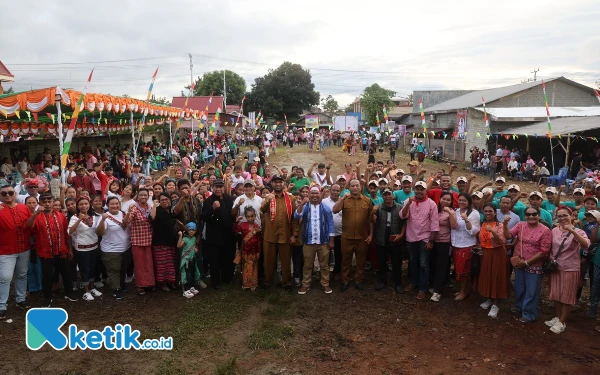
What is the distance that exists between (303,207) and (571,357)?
11.5 ft

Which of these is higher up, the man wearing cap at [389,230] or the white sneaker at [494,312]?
the man wearing cap at [389,230]

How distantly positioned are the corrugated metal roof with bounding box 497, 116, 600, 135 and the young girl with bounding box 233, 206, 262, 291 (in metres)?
14.8

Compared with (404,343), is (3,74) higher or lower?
higher

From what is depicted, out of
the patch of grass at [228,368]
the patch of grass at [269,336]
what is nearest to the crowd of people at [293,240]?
the patch of grass at [269,336]

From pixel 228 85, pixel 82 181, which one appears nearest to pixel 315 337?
pixel 82 181

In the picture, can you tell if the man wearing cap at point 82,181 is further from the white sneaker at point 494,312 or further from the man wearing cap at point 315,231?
the white sneaker at point 494,312

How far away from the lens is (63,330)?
482 cm

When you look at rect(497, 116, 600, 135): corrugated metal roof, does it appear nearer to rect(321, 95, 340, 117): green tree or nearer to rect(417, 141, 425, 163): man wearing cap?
rect(417, 141, 425, 163): man wearing cap

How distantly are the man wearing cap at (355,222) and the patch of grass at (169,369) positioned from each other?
2627mm

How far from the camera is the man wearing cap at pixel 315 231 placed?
5.69 m

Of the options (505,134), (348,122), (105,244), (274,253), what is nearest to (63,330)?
(105,244)

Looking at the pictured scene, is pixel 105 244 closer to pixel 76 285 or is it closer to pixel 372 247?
pixel 76 285

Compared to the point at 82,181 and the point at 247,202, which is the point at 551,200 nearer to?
the point at 247,202

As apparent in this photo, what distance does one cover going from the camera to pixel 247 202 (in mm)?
6020
